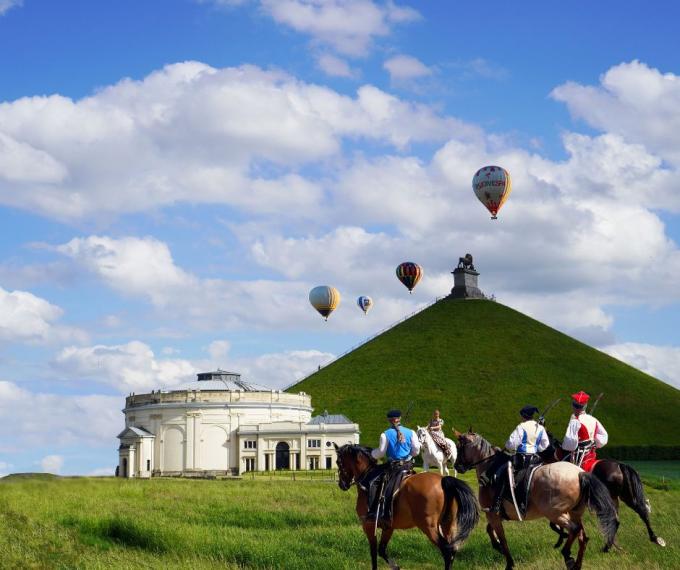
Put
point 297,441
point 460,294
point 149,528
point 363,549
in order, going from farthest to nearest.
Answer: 1. point 460,294
2. point 297,441
3. point 149,528
4. point 363,549

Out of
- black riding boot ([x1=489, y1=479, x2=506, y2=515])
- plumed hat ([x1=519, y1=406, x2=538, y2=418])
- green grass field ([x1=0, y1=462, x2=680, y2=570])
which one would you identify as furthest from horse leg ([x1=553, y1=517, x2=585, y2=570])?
plumed hat ([x1=519, y1=406, x2=538, y2=418])

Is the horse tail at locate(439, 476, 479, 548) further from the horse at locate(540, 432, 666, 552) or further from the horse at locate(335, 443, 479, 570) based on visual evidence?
the horse at locate(540, 432, 666, 552)

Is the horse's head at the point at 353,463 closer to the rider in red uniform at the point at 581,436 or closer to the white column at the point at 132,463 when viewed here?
the rider in red uniform at the point at 581,436

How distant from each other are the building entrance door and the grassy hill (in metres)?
23.5

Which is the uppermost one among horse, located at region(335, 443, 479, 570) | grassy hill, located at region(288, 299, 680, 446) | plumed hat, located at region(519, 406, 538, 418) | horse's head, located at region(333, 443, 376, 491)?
grassy hill, located at region(288, 299, 680, 446)

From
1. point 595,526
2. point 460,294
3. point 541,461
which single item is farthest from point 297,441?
point 460,294

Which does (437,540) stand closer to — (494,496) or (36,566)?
(494,496)

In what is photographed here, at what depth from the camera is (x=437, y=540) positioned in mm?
18047

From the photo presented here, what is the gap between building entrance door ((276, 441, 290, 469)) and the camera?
101 meters

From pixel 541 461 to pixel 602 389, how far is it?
450 ft

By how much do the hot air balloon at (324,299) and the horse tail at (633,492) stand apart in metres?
101

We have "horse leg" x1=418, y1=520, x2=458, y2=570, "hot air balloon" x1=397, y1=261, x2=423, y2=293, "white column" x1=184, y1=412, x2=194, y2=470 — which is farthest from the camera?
"hot air balloon" x1=397, y1=261, x2=423, y2=293

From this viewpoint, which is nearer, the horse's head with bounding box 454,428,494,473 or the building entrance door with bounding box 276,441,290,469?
the horse's head with bounding box 454,428,494,473

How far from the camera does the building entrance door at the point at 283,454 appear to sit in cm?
10131
